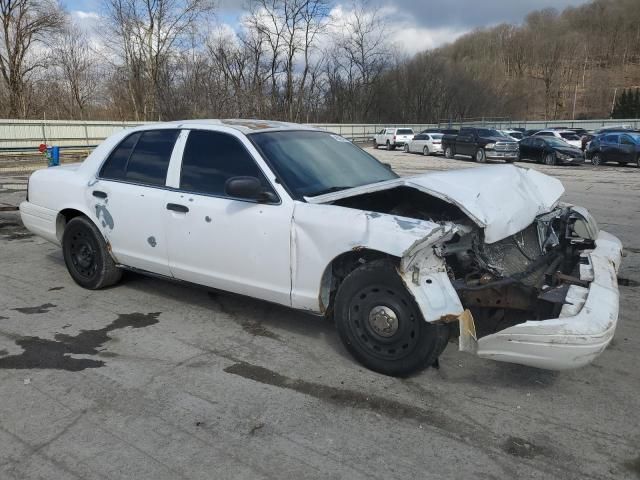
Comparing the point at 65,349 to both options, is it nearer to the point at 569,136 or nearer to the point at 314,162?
the point at 314,162

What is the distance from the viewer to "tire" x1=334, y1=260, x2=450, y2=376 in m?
3.31

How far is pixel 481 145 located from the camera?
26797mm

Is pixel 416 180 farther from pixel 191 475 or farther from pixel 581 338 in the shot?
pixel 191 475

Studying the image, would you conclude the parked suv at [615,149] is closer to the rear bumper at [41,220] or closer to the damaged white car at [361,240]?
the damaged white car at [361,240]

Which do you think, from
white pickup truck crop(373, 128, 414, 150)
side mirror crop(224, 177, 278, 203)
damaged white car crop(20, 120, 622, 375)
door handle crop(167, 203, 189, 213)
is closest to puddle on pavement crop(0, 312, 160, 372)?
damaged white car crop(20, 120, 622, 375)

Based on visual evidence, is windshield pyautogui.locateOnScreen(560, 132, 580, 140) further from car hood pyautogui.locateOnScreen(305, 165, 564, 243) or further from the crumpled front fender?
the crumpled front fender

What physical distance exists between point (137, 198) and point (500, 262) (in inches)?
119

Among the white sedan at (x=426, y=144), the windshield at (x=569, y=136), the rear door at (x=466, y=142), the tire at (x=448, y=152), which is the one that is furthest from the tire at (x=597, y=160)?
the white sedan at (x=426, y=144)

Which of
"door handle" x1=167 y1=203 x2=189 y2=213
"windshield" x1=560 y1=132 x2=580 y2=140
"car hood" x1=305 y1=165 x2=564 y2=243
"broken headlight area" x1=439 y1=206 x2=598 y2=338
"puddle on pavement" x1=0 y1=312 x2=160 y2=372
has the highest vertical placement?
"windshield" x1=560 y1=132 x2=580 y2=140

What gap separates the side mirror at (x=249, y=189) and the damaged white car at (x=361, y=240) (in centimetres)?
1

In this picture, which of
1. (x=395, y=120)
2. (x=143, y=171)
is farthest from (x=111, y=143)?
(x=395, y=120)

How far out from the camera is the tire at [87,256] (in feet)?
16.8

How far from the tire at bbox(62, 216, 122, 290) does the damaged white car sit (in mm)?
30

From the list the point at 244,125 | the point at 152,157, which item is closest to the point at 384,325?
the point at 244,125
